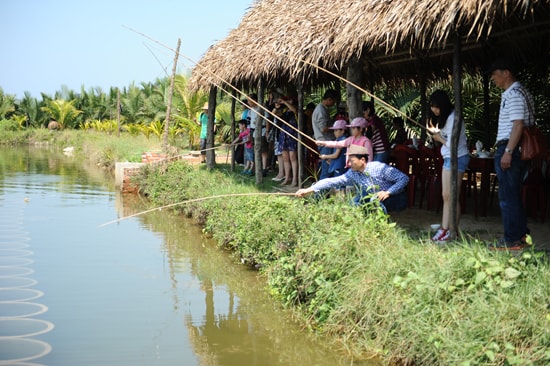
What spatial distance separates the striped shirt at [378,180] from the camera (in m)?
6.90

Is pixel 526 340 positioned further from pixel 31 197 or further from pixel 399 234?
pixel 31 197

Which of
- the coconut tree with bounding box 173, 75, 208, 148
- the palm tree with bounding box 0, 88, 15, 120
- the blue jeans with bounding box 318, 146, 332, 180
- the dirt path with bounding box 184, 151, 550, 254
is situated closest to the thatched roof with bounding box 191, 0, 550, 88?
the blue jeans with bounding box 318, 146, 332, 180

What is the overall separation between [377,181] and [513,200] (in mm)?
1333

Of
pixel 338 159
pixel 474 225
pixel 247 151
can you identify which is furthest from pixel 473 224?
pixel 247 151

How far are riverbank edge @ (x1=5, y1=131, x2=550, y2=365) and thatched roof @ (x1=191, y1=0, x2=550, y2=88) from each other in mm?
1820

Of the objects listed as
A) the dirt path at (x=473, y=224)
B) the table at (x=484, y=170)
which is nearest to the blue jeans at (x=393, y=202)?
the dirt path at (x=473, y=224)

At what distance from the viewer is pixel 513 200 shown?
243 inches

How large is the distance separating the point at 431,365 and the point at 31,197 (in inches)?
511

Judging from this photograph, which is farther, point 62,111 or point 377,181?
point 62,111

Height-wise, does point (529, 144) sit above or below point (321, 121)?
below

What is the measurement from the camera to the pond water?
18.8 ft

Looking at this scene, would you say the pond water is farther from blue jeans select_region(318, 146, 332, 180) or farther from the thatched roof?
the thatched roof

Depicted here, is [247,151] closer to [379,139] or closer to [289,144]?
[289,144]

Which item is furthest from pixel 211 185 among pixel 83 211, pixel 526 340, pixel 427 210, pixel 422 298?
pixel 526 340
